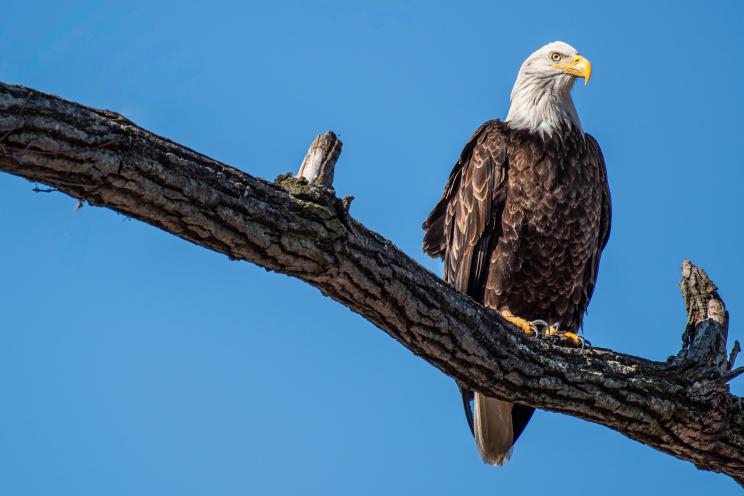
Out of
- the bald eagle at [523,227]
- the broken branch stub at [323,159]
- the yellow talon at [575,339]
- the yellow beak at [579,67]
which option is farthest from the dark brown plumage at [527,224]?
the broken branch stub at [323,159]

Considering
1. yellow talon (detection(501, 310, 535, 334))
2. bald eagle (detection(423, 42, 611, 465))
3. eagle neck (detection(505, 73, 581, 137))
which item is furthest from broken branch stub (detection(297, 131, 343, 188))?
eagle neck (detection(505, 73, 581, 137))

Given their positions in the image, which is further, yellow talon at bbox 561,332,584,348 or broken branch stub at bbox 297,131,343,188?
yellow talon at bbox 561,332,584,348

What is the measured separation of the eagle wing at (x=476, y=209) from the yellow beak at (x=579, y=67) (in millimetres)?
682

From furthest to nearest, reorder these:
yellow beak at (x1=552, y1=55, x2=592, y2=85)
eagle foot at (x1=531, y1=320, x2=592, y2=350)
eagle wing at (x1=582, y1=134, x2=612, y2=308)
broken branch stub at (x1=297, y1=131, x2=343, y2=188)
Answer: yellow beak at (x1=552, y1=55, x2=592, y2=85)
eagle wing at (x1=582, y1=134, x2=612, y2=308)
eagle foot at (x1=531, y1=320, x2=592, y2=350)
broken branch stub at (x1=297, y1=131, x2=343, y2=188)

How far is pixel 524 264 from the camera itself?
5.49 m

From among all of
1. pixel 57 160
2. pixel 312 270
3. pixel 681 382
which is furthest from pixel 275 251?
pixel 681 382

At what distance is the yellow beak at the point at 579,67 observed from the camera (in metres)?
5.95

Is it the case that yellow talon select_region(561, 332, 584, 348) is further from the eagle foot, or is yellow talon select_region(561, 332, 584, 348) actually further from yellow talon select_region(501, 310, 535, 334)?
yellow talon select_region(501, 310, 535, 334)

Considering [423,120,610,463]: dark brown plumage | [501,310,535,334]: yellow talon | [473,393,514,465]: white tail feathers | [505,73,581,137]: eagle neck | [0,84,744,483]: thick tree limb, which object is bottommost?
[0,84,744,483]: thick tree limb

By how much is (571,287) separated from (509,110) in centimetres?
142

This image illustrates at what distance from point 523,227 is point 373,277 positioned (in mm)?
2086

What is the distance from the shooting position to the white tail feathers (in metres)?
5.73

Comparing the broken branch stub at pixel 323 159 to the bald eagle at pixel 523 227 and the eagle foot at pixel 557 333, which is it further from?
the bald eagle at pixel 523 227

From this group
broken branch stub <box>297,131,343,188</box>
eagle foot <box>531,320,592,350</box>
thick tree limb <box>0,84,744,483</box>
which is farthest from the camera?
eagle foot <box>531,320,592,350</box>
